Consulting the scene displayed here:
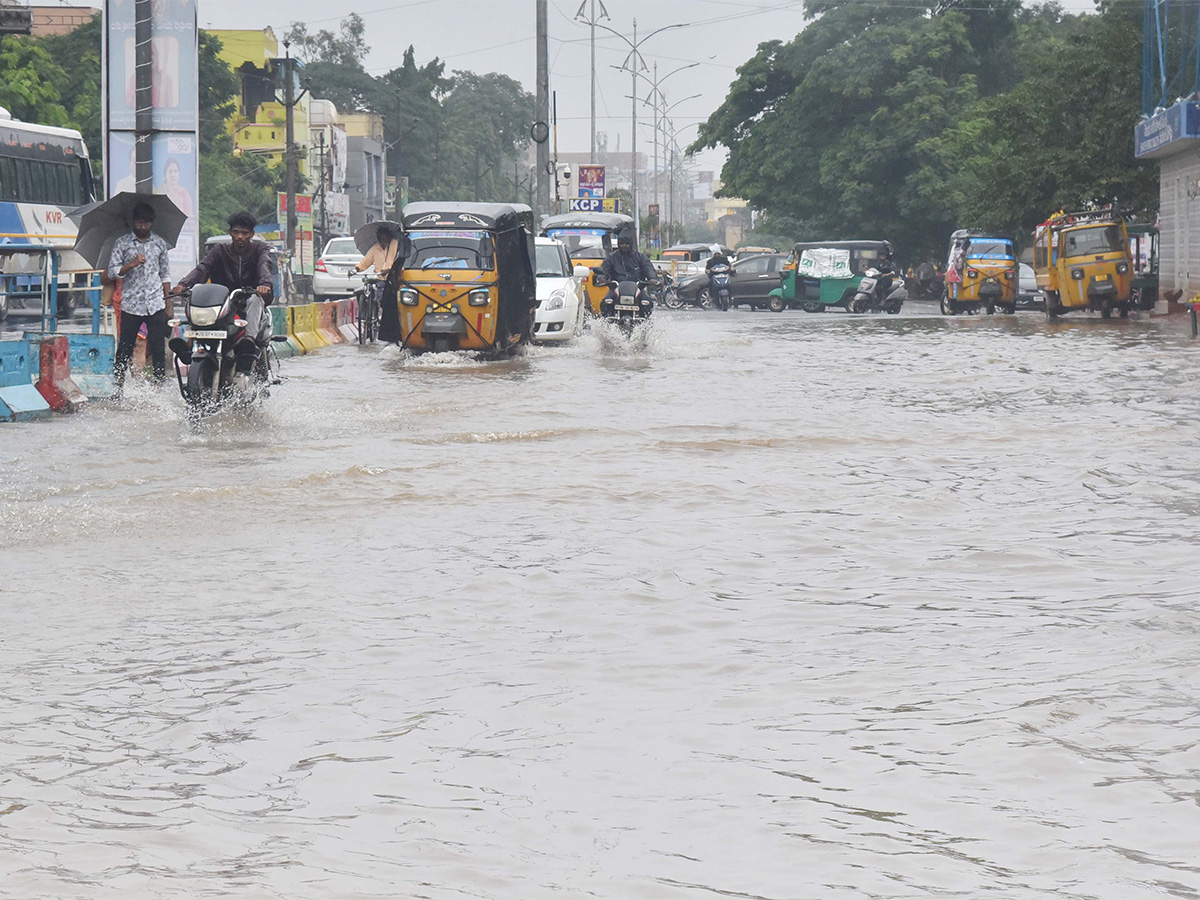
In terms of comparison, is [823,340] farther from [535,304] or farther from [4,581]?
[4,581]

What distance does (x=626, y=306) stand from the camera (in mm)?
23500

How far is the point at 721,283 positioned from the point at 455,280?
27.3 metres

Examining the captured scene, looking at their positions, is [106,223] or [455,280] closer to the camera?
[106,223]

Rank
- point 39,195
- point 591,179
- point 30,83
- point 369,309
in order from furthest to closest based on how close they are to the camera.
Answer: point 591,179, point 30,83, point 39,195, point 369,309

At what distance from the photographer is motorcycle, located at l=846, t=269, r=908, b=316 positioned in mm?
41781

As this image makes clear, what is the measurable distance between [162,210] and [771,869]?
44.7 feet

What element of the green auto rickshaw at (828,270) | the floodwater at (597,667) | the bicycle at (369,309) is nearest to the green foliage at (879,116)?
the green auto rickshaw at (828,270)

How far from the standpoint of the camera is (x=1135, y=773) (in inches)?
171

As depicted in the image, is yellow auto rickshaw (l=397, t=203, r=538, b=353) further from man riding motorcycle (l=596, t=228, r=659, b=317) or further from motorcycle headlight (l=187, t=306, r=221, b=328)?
motorcycle headlight (l=187, t=306, r=221, b=328)

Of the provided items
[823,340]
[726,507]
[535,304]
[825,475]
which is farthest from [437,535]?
[823,340]

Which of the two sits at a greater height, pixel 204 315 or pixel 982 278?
pixel 982 278

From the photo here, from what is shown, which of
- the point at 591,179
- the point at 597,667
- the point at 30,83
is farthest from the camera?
the point at 591,179

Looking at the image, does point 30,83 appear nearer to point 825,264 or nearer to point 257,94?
point 825,264

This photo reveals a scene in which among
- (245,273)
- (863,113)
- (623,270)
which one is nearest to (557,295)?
(623,270)
